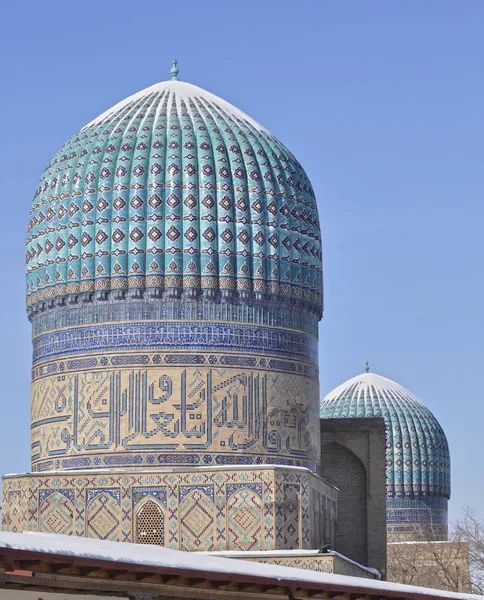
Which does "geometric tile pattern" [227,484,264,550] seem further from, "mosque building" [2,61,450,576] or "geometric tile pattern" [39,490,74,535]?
"geometric tile pattern" [39,490,74,535]

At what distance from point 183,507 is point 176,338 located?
208cm

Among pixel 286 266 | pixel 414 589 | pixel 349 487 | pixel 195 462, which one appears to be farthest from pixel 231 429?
pixel 414 589

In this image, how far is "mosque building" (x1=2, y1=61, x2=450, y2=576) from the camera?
59.9 feet

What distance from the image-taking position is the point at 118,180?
1939cm

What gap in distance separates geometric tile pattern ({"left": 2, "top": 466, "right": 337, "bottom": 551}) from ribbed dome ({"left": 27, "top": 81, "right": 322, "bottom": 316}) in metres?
2.28

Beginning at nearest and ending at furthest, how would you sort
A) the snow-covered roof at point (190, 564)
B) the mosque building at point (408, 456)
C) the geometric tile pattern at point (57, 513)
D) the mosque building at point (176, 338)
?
the snow-covered roof at point (190, 564) < the mosque building at point (176, 338) < the geometric tile pattern at point (57, 513) < the mosque building at point (408, 456)

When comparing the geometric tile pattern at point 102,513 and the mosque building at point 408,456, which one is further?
the mosque building at point 408,456

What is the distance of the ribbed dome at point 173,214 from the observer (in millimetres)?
19156

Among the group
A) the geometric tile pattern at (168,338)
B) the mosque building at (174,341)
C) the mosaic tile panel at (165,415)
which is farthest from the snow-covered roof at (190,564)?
the geometric tile pattern at (168,338)

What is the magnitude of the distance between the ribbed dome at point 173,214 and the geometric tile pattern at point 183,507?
89.8 inches

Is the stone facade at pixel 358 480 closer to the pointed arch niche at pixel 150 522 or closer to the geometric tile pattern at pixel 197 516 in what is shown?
the geometric tile pattern at pixel 197 516

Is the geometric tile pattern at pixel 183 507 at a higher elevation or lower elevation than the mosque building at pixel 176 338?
lower

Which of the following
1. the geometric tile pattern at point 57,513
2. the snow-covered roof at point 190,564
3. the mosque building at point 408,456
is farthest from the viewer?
the mosque building at point 408,456

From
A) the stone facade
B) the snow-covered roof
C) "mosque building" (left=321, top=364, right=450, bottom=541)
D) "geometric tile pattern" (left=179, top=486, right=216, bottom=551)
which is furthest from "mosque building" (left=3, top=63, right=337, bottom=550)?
"mosque building" (left=321, top=364, right=450, bottom=541)
